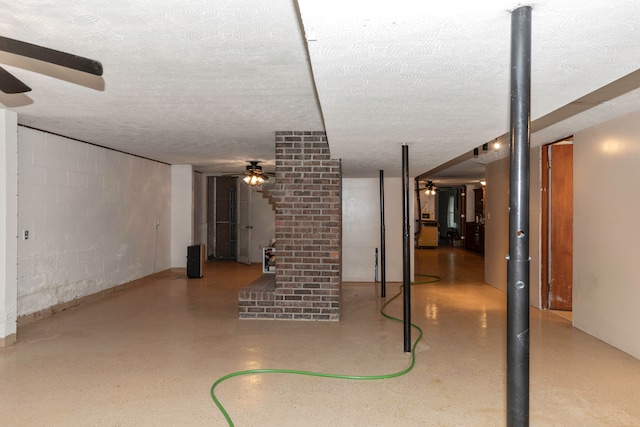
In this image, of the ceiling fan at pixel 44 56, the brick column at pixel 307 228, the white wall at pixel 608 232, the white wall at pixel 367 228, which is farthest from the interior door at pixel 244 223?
the ceiling fan at pixel 44 56

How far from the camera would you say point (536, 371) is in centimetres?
318

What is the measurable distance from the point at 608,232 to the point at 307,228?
2911mm

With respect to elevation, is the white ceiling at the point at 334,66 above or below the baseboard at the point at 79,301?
above

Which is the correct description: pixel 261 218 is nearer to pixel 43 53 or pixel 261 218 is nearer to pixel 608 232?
pixel 608 232

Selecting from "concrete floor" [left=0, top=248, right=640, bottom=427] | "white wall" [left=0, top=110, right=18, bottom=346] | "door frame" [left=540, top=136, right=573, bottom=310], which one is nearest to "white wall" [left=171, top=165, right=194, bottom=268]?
"concrete floor" [left=0, top=248, right=640, bottom=427]

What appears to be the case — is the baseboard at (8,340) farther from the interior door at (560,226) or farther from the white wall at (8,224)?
the interior door at (560,226)

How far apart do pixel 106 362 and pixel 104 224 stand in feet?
10.1

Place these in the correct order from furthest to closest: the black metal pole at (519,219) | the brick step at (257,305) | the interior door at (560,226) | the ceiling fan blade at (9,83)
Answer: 1. the interior door at (560,226)
2. the brick step at (257,305)
3. the ceiling fan blade at (9,83)
4. the black metal pole at (519,219)

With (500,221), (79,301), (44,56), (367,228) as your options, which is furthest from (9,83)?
(500,221)

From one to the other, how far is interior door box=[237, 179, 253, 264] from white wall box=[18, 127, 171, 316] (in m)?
2.61

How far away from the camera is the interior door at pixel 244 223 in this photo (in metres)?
9.77

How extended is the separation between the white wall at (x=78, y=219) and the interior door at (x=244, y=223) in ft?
8.58

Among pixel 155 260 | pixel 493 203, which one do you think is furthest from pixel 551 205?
pixel 155 260

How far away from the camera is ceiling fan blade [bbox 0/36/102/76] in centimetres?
155
